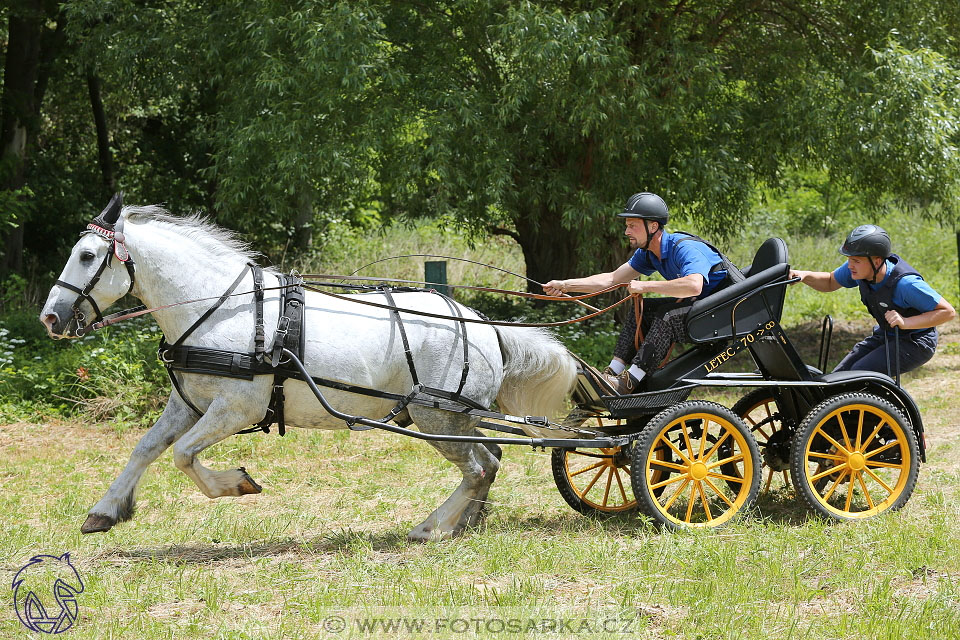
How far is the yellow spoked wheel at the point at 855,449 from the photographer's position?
16.8 ft

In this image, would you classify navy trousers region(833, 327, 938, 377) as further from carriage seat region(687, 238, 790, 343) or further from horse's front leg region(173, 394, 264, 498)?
horse's front leg region(173, 394, 264, 498)

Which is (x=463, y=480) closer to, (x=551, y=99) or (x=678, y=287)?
(x=678, y=287)

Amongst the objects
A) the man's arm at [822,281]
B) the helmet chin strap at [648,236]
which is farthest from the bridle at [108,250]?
the man's arm at [822,281]

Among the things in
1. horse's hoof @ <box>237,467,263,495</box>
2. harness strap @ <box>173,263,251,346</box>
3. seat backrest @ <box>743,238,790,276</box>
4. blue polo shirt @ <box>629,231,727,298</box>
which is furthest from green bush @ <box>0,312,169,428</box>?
seat backrest @ <box>743,238,790,276</box>

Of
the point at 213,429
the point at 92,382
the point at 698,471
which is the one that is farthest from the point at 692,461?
the point at 92,382

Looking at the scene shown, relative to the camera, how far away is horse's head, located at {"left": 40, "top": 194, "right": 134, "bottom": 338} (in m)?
4.49

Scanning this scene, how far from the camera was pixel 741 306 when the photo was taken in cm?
506

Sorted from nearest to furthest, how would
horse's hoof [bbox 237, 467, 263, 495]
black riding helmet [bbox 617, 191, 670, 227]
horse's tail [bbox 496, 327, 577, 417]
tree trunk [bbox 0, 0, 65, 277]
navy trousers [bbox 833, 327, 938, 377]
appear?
horse's hoof [bbox 237, 467, 263, 495] < black riding helmet [bbox 617, 191, 670, 227] < horse's tail [bbox 496, 327, 577, 417] < navy trousers [bbox 833, 327, 938, 377] < tree trunk [bbox 0, 0, 65, 277]

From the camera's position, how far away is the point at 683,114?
9.88 m

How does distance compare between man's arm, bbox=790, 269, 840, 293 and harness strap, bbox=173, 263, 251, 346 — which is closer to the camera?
harness strap, bbox=173, 263, 251, 346

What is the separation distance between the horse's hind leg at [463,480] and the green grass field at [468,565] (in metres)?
0.12

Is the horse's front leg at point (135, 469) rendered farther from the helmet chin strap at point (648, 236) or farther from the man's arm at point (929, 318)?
the man's arm at point (929, 318)

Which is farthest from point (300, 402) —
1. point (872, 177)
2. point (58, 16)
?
point (58, 16)

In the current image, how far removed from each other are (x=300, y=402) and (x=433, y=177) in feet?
18.6
